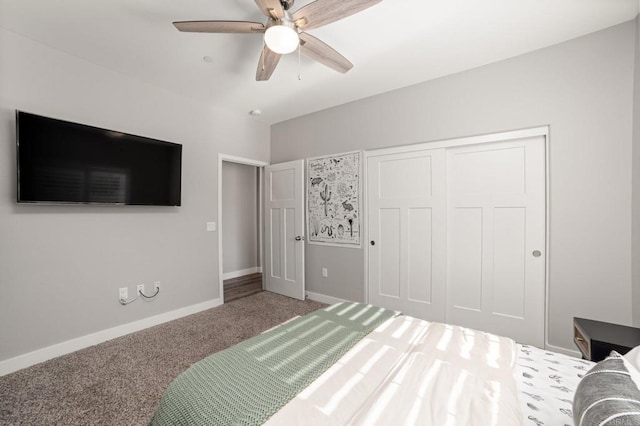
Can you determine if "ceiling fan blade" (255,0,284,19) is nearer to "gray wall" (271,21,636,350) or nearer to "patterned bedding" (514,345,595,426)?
"gray wall" (271,21,636,350)

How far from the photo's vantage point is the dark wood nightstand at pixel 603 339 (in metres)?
1.40

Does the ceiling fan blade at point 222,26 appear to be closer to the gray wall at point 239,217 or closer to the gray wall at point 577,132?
the gray wall at point 577,132

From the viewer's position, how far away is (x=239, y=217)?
528 centimetres

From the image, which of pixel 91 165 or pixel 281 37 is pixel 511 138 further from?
pixel 91 165

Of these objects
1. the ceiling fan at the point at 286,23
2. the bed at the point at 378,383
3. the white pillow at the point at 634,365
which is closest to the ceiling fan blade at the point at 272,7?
the ceiling fan at the point at 286,23

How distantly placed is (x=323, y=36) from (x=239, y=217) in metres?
3.85

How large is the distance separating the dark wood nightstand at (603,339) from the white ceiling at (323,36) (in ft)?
7.08

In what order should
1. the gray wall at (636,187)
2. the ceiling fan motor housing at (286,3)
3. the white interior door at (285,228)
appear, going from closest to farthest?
the ceiling fan motor housing at (286,3) → the gray wall at (636,187) → the white interior door at (285,228)

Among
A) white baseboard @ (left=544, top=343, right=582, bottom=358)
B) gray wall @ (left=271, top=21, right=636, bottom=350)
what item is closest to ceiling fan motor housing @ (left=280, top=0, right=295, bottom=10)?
gray wall @ (left=271, top=21, right=636, bottom=350)

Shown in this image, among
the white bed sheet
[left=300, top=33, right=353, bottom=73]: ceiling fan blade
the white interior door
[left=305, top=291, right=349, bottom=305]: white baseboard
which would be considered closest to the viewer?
the white bed sheet

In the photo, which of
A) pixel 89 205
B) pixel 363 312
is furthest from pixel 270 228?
pixel 363 312

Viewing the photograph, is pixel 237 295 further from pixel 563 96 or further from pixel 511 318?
pixel 563 96

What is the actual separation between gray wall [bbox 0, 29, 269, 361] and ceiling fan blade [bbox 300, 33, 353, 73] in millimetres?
1997

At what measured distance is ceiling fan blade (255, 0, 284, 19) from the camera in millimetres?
1504
